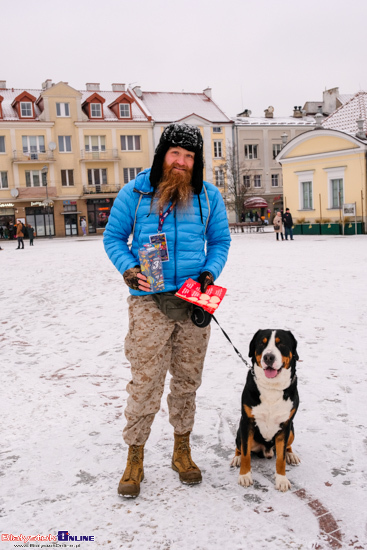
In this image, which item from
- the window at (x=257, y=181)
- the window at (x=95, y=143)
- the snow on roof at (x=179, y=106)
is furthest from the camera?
the window at (x=257, y=181)

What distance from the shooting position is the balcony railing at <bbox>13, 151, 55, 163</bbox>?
43.8m

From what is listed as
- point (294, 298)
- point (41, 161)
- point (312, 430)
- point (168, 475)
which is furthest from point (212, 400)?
point (41, 161)

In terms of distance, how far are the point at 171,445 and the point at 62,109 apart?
44960mm

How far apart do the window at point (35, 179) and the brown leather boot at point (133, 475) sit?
44.1 metres

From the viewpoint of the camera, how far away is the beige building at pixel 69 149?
44.1 meters

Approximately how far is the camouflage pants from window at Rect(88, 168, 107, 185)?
146ft

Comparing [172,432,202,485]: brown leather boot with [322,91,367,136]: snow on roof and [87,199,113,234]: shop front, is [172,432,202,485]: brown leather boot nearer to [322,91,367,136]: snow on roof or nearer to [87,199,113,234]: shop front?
[322,91,367,136]: snow on roof

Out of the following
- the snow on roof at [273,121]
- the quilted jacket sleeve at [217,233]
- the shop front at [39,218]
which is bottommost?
the quilted jacket sleeve at [217,233]

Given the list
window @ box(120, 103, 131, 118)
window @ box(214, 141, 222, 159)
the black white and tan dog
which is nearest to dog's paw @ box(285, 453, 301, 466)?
the black white and tan dog

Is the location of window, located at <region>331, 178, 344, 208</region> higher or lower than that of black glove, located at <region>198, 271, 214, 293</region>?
higher

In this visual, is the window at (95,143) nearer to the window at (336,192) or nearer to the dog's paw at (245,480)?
the window at (336,192)

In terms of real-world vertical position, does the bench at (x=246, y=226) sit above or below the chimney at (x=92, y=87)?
below

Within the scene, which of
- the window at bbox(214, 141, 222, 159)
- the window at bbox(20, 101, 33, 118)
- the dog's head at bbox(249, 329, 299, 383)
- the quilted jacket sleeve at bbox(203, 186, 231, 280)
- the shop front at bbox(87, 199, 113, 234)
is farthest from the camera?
the window at bbox(214, 141, 222, 159)

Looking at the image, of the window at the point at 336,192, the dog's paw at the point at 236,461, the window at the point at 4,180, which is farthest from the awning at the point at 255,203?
the dog's paw at the point at 236,461
